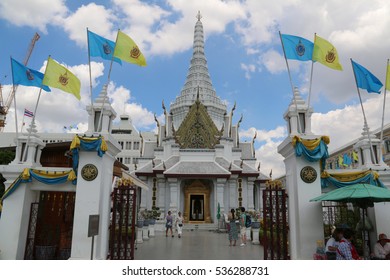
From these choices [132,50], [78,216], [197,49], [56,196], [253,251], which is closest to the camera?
[78,216]

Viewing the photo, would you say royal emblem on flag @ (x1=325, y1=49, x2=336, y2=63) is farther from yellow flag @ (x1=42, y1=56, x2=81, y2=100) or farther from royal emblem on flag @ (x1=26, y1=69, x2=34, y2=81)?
royal emblem on flag @ (x1=26, y1=69, x2=34, y2=81)

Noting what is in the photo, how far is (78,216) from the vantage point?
8.58 m

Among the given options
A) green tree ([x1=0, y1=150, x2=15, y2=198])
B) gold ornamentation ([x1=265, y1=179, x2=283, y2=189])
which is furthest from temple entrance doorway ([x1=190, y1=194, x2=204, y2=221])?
gold ornamentation ([x1=265, y1=179, x2=283, y2=189])

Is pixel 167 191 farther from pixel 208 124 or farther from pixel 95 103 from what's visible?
pixel 95 103

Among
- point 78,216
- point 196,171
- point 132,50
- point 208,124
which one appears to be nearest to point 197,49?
point 208,124

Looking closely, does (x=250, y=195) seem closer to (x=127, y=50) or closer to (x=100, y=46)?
(x=127, y=50)

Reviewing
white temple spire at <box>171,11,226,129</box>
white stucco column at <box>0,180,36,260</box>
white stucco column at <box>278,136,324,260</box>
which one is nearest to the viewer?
white stucco column at <box>278,136,324,260</box>

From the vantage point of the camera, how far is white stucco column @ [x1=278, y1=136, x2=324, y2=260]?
8.62 metres

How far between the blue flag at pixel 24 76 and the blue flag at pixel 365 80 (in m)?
10.7

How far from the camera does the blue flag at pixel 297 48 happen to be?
978cm

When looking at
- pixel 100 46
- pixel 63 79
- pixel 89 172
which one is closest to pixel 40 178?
pixel 89 172

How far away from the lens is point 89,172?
880 cm

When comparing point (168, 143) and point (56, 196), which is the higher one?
point (168, 143)

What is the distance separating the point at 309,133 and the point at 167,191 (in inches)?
687
